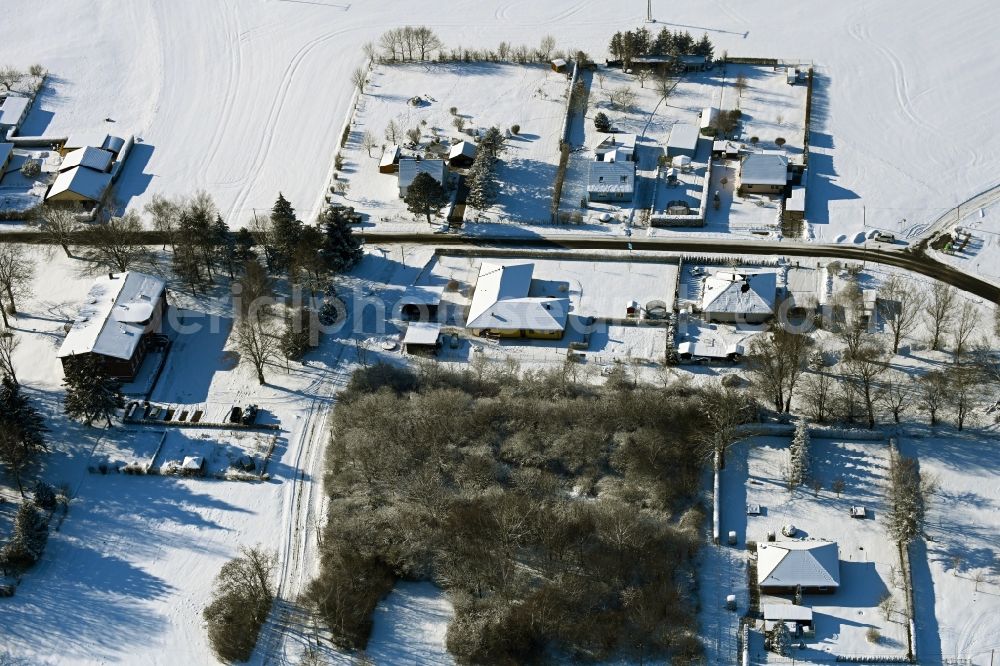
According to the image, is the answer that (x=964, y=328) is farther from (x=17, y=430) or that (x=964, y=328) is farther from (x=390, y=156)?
(x=17, y=430)

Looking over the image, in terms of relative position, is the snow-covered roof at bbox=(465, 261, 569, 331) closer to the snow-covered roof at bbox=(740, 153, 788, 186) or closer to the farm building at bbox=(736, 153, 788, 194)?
the farm building at bbox=(736, 153, 788, 194)

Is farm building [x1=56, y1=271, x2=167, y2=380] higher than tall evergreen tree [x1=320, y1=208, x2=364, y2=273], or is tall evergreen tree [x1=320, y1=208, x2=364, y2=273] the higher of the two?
tall evergreen tree [x1=320, y1=208, x2=364, y2=273]

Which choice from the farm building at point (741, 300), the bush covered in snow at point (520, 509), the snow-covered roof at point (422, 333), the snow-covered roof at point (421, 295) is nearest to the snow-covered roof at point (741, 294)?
the farm building at point (741, 300)

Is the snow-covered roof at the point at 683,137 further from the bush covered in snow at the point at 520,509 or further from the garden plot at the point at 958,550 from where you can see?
the garden plot at the point at 958,550

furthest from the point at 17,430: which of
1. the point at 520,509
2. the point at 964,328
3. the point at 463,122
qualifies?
the point at 964,328

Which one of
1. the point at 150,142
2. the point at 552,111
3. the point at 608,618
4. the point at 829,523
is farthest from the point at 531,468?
the point at 150,142

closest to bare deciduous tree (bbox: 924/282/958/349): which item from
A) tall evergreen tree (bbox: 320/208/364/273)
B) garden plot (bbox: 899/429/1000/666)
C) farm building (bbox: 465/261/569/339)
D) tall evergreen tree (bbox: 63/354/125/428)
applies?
garden plot (bbox: 899/429/1000/666)

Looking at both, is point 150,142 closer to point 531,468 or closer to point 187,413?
point 187,413
